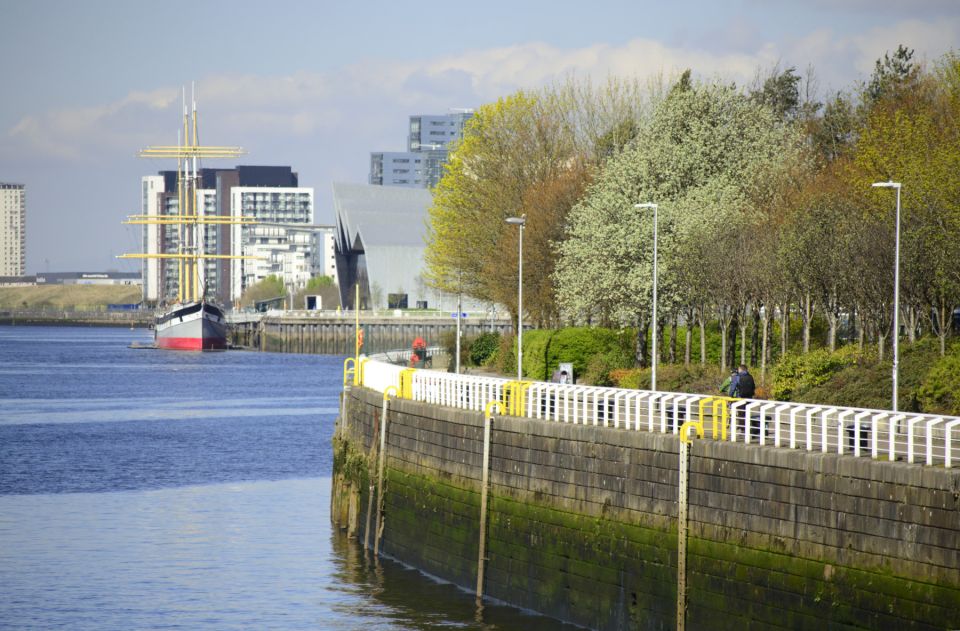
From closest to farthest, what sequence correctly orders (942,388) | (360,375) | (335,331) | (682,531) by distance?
(682,531), (942,388), (360,375), (335,331)

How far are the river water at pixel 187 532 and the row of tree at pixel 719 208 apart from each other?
13.9 meters

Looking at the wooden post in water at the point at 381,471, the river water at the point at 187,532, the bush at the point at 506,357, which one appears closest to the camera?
the river water at the point at 187,532

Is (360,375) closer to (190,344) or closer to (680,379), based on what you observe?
(680,379)

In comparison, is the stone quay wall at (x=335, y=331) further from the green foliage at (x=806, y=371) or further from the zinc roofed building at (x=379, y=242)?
the green foliage at (x=806, y=371)

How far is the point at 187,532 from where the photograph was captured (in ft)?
124

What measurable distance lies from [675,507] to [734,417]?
6.27ft

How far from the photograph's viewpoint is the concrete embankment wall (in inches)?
747

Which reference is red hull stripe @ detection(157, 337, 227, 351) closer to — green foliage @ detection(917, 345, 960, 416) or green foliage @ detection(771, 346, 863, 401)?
green foliage @ detection(771, 346, 863, 401)

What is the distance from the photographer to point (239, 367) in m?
128

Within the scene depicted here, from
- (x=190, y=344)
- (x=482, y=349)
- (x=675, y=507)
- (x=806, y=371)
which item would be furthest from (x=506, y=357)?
(x=190, y=344)

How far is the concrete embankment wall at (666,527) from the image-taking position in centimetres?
1897

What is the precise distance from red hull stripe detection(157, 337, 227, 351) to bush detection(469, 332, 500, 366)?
92.8m

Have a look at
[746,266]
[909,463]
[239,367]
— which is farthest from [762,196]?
[239,367]

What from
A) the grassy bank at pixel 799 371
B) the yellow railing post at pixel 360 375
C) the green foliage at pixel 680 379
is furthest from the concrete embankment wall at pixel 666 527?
the green foliage at pixel 680 379
